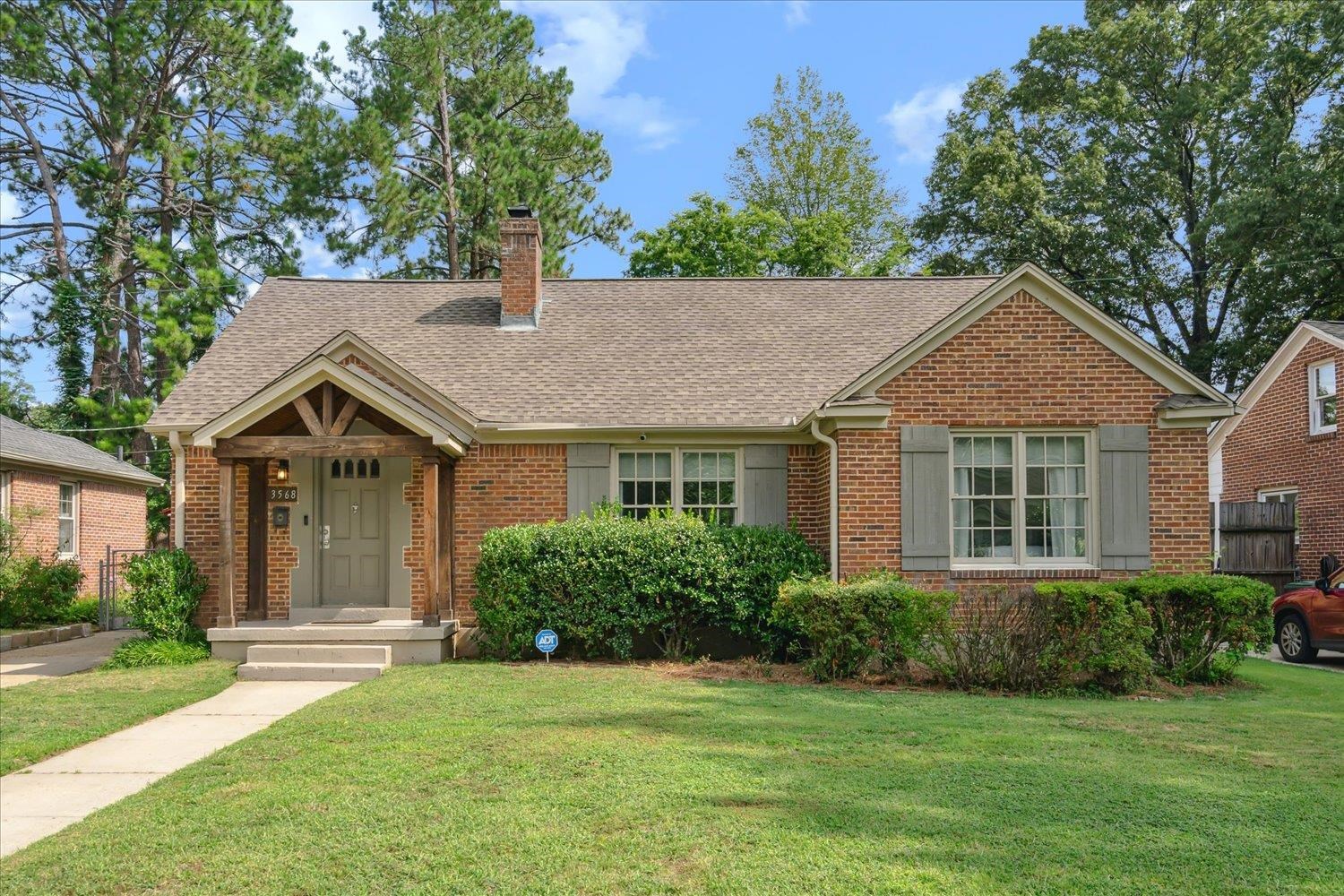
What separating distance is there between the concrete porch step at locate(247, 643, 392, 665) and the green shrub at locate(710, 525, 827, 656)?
4.05 meters

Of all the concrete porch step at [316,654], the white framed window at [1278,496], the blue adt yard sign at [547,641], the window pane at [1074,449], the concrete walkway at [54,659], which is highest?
the window pane at [1074,449]

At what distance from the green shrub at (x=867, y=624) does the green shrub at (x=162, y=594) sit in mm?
7702

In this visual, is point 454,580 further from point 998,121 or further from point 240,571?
point 998,121

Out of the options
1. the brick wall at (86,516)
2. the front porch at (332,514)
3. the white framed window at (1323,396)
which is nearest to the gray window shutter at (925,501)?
the front porch at (332,514)

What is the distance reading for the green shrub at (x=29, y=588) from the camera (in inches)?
663

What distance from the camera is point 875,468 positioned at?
12.2m

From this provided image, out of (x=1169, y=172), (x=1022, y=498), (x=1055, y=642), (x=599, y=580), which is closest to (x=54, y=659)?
(x=599, y=580)

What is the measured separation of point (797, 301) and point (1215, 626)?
8870 millimetres

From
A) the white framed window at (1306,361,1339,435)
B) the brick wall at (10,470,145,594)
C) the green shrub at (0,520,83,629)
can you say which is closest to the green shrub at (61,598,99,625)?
the green shrub at (0,520,83,629)

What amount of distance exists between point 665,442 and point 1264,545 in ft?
44.9

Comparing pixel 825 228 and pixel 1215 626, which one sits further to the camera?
pixel 825 228

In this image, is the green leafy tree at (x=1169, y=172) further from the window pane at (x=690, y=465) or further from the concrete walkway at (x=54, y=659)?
the concrete walkway at (x=54, y=659)

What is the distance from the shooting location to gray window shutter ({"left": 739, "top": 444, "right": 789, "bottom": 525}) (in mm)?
13398

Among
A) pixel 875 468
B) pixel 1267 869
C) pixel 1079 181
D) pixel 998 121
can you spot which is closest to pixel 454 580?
pixel 875 468
